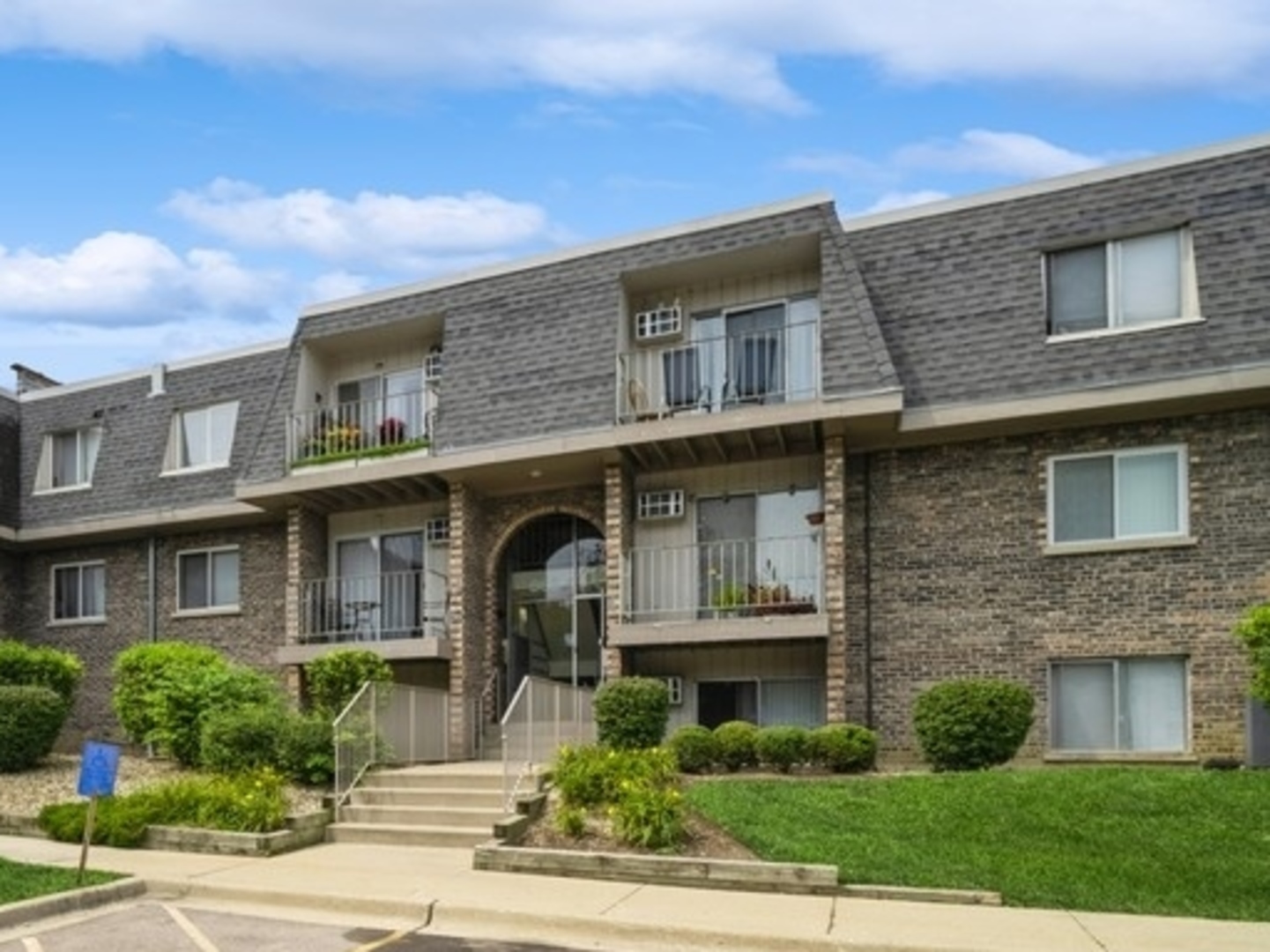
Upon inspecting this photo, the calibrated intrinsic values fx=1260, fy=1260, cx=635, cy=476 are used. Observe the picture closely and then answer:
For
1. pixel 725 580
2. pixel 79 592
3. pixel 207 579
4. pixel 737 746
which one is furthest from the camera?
pixel 79 592

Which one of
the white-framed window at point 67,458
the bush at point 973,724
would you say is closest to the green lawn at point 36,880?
the bush at point 973,724

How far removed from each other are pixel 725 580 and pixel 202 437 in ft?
35.6

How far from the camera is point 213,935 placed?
8.89 meters

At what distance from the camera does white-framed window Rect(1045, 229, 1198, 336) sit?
49.4 feet

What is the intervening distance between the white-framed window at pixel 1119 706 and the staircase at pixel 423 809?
22.2 feet

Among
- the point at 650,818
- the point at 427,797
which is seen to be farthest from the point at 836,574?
the point at 427,797

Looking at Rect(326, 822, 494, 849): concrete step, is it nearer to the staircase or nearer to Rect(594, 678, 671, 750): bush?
the staircase

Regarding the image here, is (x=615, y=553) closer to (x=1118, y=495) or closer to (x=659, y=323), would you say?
(x=659, y=323)

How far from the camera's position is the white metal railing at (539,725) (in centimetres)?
1340

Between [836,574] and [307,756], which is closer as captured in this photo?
[307,756]

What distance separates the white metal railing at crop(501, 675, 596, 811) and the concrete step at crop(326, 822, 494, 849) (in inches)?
18.0

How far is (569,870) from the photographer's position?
35.6 ft

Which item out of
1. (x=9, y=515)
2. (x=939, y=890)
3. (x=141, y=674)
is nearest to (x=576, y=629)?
(x=141, y=674)

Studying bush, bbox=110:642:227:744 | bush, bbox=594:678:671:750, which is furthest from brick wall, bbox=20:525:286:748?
Answer: bush, bbox=594:678:671:750
